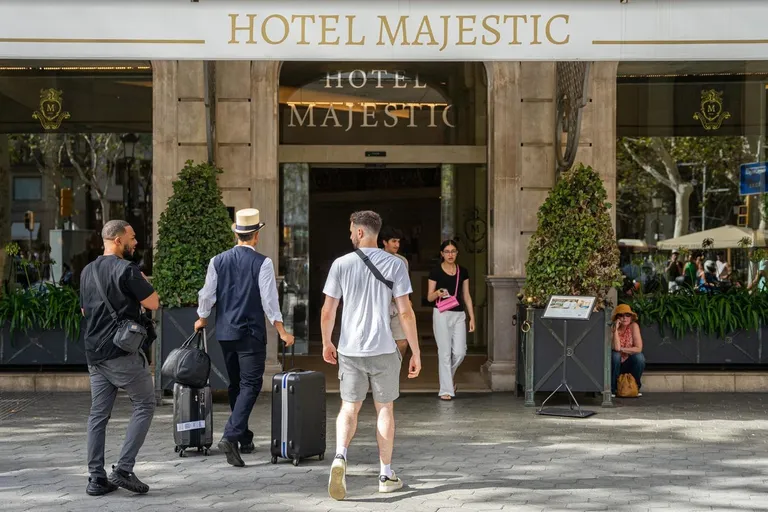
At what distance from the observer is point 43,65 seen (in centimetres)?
1329

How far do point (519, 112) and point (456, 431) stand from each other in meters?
4.35

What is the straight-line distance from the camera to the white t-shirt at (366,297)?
7.29m

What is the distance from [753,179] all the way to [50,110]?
334 inches

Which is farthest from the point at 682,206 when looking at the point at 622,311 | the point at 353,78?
the point at 353,78

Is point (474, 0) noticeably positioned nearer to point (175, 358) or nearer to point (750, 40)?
point (750, 40)

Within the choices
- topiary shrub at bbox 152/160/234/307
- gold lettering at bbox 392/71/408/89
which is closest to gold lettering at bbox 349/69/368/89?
gold lettering at bbox 392/71/408/89

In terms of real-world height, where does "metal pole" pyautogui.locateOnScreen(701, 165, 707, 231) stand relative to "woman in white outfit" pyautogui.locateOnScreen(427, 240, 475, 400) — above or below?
above

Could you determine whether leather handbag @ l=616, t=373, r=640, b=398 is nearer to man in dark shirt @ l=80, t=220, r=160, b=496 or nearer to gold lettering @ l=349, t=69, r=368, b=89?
gold lettering @ l=349, t=69, r=368, b=89

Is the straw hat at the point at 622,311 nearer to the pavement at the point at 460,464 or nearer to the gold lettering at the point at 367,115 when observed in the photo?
the pavement at the point at 460,464

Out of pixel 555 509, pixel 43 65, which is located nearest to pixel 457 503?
pixel 555 509

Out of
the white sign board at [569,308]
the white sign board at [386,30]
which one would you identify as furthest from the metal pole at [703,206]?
the white sign board at [386,30]

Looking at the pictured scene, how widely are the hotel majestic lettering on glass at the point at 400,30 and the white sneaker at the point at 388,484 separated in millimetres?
3495

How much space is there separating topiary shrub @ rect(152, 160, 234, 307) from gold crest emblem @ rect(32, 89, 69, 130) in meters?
2.79

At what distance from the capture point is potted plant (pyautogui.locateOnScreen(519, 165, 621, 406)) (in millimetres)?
11117
